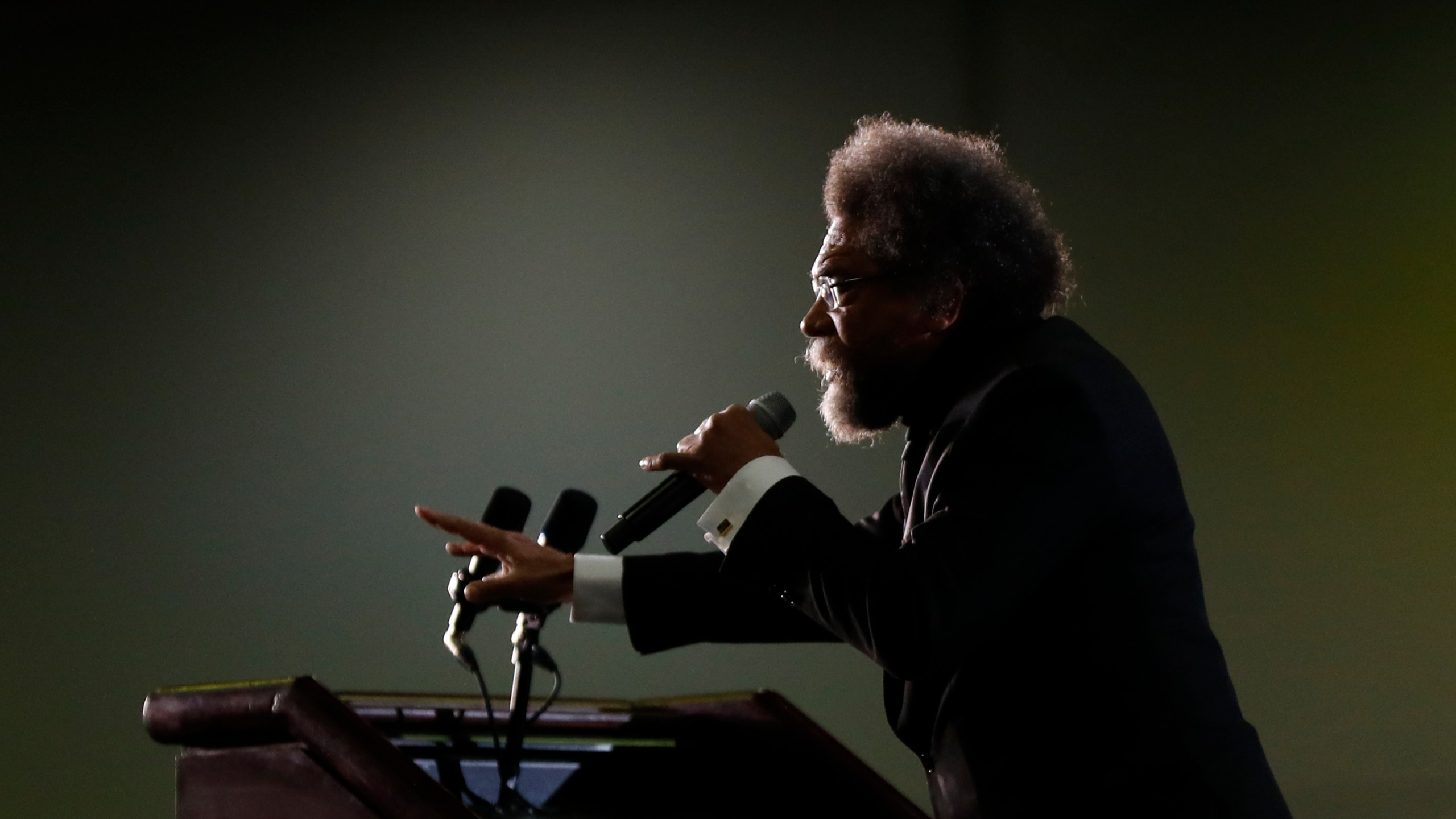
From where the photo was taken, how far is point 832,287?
1.43 m

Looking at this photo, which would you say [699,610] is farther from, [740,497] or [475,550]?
[740,497]

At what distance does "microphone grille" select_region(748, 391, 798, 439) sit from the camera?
4.76 ft

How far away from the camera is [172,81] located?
11.0 ft

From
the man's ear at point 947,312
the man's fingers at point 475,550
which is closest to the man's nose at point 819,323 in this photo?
the man's ear at point 947,312

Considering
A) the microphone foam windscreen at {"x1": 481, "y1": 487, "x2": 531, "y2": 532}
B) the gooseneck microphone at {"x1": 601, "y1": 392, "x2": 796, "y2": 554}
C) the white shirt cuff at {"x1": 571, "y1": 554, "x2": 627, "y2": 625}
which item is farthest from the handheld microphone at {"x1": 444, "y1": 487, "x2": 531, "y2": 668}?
the gooseneck microphone at {"x1": 601, "y1": 392, "x2": 796, "y2": 554}

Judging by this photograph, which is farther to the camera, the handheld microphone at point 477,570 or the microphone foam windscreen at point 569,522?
the microphone foam windscreen at point 569,522

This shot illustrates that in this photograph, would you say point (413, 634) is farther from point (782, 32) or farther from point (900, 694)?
point (900, 694)

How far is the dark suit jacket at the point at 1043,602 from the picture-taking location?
1028 millimetres

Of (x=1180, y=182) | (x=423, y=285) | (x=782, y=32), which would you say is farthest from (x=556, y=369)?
(x=1180, y=182)

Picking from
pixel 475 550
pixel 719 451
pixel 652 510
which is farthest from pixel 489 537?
pixel 719 451

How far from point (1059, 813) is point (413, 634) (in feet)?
8.06

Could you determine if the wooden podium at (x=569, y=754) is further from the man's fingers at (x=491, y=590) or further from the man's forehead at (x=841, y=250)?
the man's forehead at (x=841, y=250)

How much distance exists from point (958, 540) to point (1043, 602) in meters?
0.15

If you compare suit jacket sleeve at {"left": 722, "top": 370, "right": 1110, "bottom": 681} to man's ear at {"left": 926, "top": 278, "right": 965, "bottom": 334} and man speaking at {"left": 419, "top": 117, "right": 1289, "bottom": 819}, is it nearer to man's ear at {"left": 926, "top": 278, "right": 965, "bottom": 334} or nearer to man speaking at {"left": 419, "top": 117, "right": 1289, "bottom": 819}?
man speaking at {"left": 419, "top": 117, "right": 1289, "bottom": 819}
